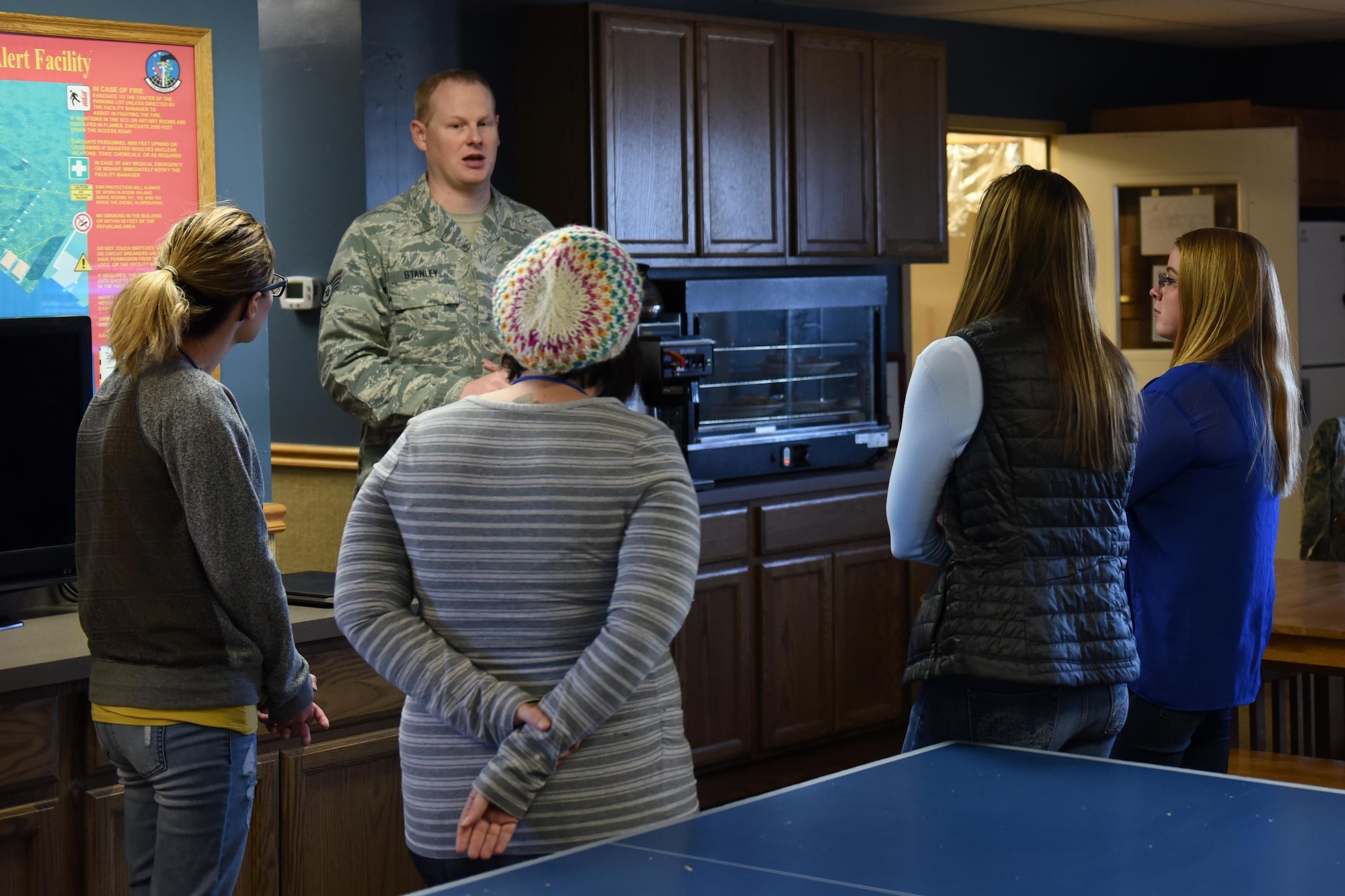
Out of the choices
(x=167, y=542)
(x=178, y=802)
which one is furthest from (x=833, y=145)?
(x=178, y=802)

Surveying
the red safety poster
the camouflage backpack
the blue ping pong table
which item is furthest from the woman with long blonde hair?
the camouflage backpack

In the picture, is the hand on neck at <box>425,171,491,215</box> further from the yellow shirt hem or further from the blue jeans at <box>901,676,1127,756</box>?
the blue jeans at <box>901,676,1127,756</box>

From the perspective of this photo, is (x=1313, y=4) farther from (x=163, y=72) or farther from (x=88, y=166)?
→ (x=88, y=166)

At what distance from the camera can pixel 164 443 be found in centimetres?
204

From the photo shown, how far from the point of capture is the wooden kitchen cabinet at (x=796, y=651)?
4.64 m

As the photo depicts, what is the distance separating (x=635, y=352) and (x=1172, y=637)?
1.05 m

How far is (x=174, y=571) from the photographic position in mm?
2061

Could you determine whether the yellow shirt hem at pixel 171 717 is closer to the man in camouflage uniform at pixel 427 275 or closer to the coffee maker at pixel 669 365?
the man in camouflage uniform at pixel 427 275

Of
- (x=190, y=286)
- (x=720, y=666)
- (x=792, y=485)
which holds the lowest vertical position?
(x=720, y=666)

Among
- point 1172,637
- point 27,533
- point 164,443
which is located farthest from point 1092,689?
point 27,533

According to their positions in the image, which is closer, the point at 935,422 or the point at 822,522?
the point at 935,422

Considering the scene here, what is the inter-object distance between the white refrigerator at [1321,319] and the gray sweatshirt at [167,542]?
548 centimetres

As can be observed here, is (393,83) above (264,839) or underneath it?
above

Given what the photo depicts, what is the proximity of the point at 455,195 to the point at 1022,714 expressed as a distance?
185 centimetres
